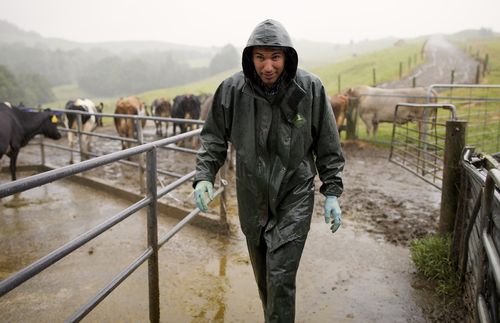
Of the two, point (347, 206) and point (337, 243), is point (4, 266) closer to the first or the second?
point (337, 243)

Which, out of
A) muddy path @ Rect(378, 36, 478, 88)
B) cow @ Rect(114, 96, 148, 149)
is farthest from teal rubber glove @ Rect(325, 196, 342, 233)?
muddy path @ Rect(378, 36, 478, 88)

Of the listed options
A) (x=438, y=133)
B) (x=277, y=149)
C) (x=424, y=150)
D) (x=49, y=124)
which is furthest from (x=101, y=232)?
(x=438, y=133)

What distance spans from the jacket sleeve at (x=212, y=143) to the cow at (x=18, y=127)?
Answer: 5.00 metres

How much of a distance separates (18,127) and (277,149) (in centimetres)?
615

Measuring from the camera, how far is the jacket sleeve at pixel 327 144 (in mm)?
2209

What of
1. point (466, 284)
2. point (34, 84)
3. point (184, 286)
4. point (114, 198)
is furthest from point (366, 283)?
point (34, 84)

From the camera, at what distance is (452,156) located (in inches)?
137

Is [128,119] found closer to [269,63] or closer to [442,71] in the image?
[269,63]

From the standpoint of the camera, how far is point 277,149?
2129 millimetres

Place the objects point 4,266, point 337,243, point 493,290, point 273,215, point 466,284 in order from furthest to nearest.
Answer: point 337,243, point 4,266, point 466,284, point 273,215, point 493,290

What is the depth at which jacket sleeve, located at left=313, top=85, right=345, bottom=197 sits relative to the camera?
7.25ft

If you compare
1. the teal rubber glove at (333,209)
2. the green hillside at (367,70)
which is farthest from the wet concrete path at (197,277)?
the green hillside at (367,70)

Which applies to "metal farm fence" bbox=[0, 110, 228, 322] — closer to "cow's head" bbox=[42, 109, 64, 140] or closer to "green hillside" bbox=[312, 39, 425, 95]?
"cow's head" bbox=[42, 109, 64, 140]

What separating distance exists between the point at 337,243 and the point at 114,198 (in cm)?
333
